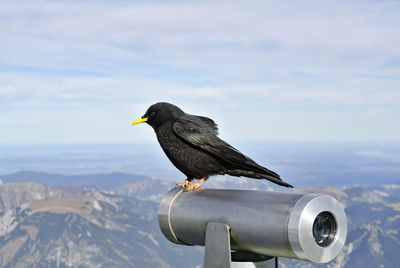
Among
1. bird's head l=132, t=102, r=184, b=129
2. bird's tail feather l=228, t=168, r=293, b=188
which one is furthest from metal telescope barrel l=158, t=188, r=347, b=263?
bird's head l=132, t=102, r=184, b=129

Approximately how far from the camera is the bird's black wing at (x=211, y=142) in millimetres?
4457

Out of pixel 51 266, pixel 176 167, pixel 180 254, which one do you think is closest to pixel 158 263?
pixel 180 254

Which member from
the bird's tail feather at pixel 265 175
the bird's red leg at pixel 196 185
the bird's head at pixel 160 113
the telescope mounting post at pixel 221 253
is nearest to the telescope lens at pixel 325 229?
the telescope mounting post at pixel 221 253

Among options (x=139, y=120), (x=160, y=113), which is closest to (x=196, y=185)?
(x=160, y=113)

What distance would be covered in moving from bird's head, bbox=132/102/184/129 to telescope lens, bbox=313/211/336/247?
2689 millimetres

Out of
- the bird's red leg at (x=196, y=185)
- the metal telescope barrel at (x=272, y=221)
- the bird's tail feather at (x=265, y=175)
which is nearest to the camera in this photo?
the metal telescope barrel at (x=272, y=221)

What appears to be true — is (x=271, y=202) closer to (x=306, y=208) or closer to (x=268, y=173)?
(x=306, y=208)

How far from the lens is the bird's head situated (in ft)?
18.6

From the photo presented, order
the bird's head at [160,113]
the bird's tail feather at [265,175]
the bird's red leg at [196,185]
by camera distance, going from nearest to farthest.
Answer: the bird's tail feather at [265,175]
the bird's red leg at [196,185]
the bird's head at [160,113]

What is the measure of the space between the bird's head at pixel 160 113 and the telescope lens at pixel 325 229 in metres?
2.69

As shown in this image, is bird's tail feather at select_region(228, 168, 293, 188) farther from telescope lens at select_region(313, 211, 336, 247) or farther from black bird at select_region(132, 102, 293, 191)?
telescope lens at select_region(313, 211, 336, 247)

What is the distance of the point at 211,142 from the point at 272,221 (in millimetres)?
1920

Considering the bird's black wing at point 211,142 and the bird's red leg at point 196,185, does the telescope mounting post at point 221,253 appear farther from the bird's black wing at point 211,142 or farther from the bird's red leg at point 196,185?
the bird's black wing at point 211,142

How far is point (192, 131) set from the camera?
5.34 meters
